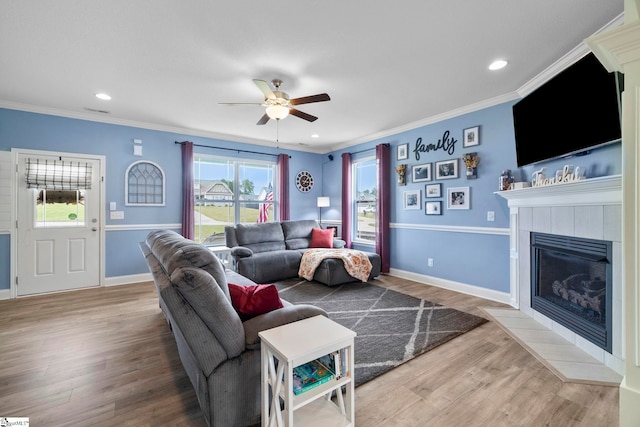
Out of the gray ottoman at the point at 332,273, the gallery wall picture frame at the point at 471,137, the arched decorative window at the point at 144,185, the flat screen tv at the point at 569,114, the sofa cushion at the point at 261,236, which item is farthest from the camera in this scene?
the sofa cushion at the point at 261,236

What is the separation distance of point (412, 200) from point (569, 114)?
7.85ft

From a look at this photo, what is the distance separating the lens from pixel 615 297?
2062 millimetres

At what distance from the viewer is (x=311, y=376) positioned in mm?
1375

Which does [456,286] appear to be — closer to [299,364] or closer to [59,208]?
[299,364]

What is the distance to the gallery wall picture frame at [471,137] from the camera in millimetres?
3777

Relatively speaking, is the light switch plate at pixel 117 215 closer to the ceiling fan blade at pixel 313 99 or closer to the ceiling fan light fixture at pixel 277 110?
the ceiling fan light fixture at pixel 277 110

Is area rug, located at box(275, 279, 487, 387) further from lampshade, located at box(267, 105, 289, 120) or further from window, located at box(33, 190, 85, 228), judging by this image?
window, located at box(33, 190, 85, 228)

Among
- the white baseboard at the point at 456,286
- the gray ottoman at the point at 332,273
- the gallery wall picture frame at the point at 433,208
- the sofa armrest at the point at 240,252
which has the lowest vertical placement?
the white baseboard at the point at 456,286

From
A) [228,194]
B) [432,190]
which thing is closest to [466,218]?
[432,190]

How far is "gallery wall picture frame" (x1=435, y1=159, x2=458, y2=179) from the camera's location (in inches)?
159

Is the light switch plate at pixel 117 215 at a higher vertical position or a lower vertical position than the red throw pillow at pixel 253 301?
higher

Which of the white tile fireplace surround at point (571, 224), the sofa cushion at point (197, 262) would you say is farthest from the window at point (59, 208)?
the white tile fireplace surround at point (571, 224)

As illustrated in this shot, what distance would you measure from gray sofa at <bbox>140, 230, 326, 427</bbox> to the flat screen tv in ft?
8.70

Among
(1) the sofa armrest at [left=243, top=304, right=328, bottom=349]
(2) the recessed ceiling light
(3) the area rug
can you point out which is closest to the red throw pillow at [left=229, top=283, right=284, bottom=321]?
(1) the sofa armrest at [left=243, top=304, right=328, bottom=349]
